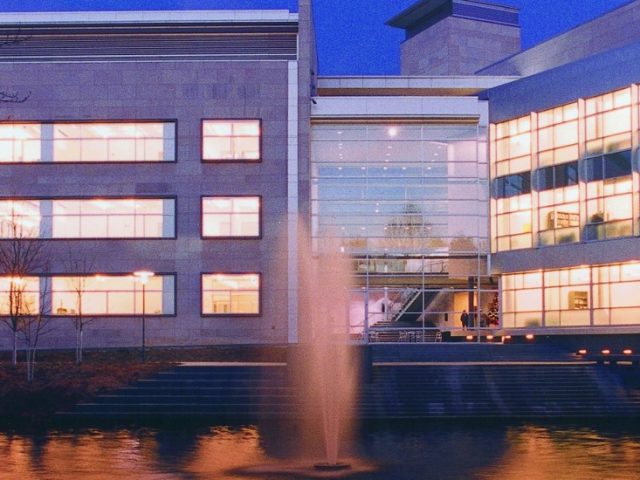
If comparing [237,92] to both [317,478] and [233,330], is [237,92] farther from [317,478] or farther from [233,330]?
[317,478]

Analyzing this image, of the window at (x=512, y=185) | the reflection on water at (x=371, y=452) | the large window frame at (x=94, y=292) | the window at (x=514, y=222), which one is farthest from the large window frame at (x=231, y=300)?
the reflection on water at (x=371, y=452)

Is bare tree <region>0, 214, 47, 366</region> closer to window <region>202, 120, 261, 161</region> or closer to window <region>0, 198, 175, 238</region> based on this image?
window <region>0, 198, 175, 238</region>

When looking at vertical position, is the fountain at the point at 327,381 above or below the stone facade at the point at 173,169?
below

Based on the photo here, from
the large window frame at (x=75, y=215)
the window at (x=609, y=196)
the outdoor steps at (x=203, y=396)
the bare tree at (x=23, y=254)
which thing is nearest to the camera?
the outdoor steps at (x=203, y=396)

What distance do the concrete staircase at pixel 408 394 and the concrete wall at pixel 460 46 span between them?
11481 centimetres

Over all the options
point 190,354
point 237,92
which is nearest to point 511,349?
point 190,354

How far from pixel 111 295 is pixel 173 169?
6.98 meters

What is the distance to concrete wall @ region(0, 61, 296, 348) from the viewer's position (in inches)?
1999

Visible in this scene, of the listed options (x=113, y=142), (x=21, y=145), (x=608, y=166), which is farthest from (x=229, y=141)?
(x=608, y=166)

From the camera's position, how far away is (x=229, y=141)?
51.3 metres

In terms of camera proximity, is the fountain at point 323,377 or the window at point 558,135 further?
the window at point 558,135

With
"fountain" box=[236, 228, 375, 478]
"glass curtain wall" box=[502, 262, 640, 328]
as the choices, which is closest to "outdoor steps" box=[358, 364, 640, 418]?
"fountain" box=[236, 228, 375, 478]

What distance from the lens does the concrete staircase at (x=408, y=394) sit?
Result: 33562mm

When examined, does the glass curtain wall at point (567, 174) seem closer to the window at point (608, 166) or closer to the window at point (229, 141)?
the window at point (608, 166)
